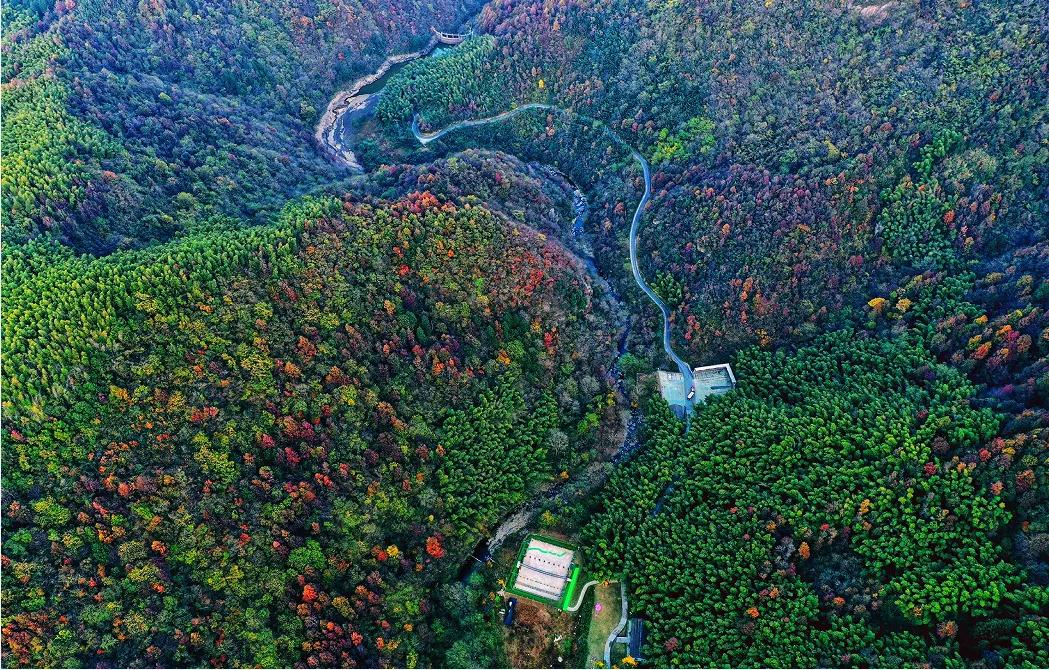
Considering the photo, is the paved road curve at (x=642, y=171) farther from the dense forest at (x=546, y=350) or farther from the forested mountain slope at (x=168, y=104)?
the forested mountain slope at (x=168, y=104)

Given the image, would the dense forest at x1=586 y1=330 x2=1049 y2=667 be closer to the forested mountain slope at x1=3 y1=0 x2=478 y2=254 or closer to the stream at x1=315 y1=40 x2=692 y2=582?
the stream at x1=315 y1=40 x2=692 y2=582

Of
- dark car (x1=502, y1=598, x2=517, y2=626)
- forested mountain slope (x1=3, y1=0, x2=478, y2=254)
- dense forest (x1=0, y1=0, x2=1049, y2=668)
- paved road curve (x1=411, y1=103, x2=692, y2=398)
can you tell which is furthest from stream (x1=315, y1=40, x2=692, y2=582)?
dark car (x1=502, y1=598, x2=517, y2=626)

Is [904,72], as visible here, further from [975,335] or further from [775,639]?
[775,639]

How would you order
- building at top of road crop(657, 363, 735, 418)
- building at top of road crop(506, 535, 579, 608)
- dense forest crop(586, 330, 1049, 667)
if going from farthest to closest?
building at top of road crop(657, 363, 735, 418)
building at top of road crop(506, 535, 579, 608)
dense forest crop(586, 330, 1049, 667)

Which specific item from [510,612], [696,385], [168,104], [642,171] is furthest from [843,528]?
[168,104]

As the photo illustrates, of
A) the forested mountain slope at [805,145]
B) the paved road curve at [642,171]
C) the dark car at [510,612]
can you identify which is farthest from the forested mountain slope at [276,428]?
the forested mountain slope at [805,145]

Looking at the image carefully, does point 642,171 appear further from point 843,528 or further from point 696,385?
point 843,528
